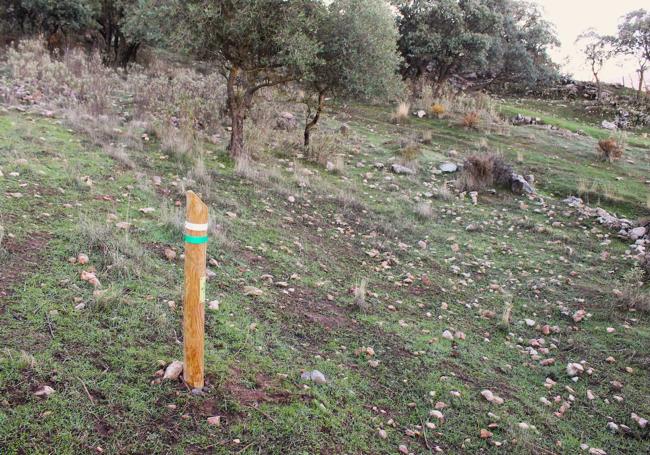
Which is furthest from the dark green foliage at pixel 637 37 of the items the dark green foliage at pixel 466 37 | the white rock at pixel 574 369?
the white rock at pixel 574 369

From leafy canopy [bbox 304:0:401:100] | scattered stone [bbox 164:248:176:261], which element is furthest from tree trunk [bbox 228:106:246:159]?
scattered stone [bbox 164:248:176:261]

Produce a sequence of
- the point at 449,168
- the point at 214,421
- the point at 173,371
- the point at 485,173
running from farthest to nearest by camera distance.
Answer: the point at 449,168, the point at 485,173, the point at 173,371, the point at 214,421

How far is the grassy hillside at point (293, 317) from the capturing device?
10.5 ft

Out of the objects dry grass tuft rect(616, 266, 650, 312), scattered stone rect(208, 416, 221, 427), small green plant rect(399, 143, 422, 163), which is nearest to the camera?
scattered stone rect(208, 416, 221, 427)

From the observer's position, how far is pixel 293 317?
16.1 feet

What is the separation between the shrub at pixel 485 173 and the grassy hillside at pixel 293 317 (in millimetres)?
1672

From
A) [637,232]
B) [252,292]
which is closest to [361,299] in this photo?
[252,292]

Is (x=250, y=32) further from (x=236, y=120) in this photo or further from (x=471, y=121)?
(x=471, y=121)

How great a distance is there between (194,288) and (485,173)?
10.1 metres

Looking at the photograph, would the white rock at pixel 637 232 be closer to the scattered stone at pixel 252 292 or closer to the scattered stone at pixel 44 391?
the scattered stone at pixel 252 292

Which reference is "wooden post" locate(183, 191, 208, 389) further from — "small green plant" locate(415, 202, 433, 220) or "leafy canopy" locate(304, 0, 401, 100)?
"leafy canopy" locate(304, 0, 401, 100)

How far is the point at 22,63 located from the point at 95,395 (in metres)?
13.9

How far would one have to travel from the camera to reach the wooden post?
296 cm

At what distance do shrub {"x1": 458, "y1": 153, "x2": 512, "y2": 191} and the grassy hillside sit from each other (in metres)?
1.67
